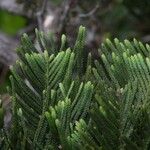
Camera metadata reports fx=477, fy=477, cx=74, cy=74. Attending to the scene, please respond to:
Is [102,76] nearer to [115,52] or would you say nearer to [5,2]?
[115,52]

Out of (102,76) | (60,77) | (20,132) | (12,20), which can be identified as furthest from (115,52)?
(12,20)

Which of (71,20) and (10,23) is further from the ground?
(10,23)

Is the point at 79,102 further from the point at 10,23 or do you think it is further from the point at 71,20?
the point at 10,23

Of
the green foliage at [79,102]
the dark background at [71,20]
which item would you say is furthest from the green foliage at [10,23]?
the green foliage at [79,102]

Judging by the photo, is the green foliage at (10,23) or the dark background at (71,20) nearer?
the dark background at (71,20)

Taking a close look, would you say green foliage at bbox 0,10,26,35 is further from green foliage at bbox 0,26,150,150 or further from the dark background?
green foliage at bbox 0,26,150,150

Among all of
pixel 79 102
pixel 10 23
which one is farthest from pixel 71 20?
pixel 79 102

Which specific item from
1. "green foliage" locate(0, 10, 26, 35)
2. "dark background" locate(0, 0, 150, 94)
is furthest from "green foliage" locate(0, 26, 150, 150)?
"green foliage" locate(0, 10, 26, 35)

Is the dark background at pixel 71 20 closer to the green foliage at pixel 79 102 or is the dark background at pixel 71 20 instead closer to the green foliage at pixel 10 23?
the green foliage at pixel 10 23
